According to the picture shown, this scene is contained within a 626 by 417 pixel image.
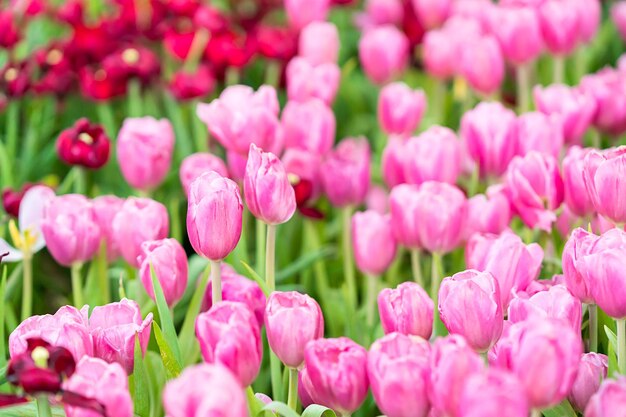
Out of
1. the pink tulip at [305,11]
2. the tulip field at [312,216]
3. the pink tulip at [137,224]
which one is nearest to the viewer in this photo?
the tulip field at [312,216]

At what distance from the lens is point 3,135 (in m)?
1.62

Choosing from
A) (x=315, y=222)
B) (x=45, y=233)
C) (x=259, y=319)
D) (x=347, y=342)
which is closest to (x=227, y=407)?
(x=347, y=342)

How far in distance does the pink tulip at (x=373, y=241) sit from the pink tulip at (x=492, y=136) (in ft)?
0.59

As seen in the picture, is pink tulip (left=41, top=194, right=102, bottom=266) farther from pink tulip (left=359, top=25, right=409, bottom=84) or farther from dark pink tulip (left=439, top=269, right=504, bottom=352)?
pink tulip (left=359, top=25, right=409, bottom=84)

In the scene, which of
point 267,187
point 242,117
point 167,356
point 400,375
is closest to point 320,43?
point 242,117

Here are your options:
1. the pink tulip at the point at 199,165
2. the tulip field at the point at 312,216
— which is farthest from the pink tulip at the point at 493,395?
the pink tulip at the point at 199,165

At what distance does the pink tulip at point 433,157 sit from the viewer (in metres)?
1.13

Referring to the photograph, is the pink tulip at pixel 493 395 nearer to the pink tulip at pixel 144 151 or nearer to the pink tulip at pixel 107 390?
the pink tulip at pixel 107 390

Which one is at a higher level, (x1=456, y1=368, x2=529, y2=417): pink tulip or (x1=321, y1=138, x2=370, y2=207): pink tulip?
(x1=456, y1=368, x2=529, y2=417): pink tulip

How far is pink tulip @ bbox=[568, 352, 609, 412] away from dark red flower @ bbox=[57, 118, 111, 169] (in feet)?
2.25

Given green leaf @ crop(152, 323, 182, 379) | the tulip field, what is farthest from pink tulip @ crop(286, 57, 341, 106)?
green leaf @ crop(152, 323, 182, 379)

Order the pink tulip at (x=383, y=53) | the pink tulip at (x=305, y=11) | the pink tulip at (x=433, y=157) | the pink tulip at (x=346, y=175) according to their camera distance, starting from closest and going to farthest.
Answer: the pink tulip at (x=433, y=157) → the pink tulip at (x=346, y=175) → the pink tulip at (x=383, y=53) → the pink tulip at (x=305, y=11)

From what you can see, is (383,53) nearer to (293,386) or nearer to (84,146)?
(84,146)

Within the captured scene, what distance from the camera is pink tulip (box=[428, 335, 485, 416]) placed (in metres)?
0.61
